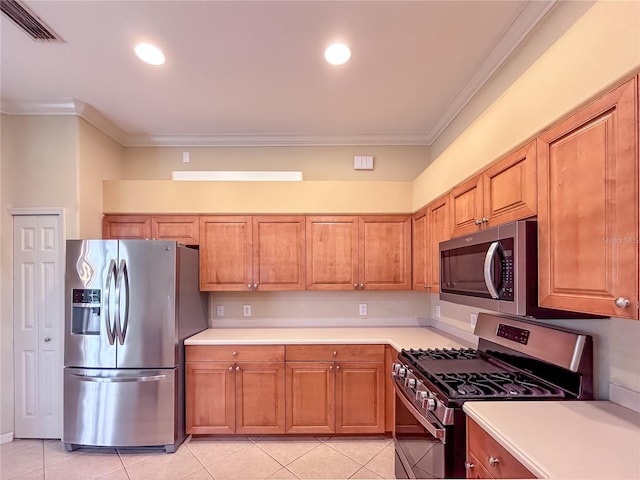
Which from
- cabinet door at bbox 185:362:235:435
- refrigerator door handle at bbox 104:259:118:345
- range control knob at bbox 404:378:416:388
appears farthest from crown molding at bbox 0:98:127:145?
range control knob at bbox 404:378:416:388

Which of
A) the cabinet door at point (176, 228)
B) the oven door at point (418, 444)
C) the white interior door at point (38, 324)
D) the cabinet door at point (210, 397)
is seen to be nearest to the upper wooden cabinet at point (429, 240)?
the oven door at point (418, 444)

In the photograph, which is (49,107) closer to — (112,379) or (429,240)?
(112,379)

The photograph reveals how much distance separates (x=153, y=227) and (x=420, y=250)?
101 inches

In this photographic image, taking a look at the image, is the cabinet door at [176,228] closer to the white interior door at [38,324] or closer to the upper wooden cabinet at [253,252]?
the upper wooden cabinet at [253,252]

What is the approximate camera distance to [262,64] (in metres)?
2.33

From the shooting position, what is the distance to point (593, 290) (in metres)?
1.15

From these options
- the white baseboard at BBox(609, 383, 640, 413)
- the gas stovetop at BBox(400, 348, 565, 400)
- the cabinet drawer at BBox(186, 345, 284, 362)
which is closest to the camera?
the white baseboard at BBox(609, 383, 640, 413)

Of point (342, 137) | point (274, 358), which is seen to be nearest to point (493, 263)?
point (274, 358)

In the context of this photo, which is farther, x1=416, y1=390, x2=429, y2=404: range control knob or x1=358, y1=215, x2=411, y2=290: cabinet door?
x1=358, y1=215, x2=411, y2=290: cabinet door

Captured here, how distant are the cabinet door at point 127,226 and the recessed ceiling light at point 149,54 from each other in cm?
151

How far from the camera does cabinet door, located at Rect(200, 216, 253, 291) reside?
3.29 metres

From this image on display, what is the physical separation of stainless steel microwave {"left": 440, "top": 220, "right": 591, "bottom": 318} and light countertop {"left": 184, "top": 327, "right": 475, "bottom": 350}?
1014 mm

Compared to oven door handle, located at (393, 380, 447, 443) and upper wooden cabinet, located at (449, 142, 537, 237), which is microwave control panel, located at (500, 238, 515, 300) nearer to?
upper wooden cabinet, located at (449, 142, 537, 237)

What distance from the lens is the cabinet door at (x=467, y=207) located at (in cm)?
198
